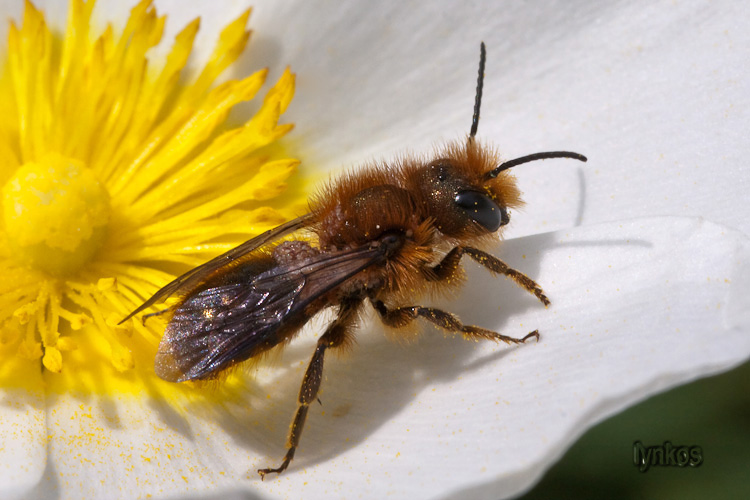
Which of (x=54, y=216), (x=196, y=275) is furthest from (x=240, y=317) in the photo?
(x=54, y=216)

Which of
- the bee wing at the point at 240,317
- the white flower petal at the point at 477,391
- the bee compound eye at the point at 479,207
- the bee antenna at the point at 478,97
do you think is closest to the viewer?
the white flower petal at the point at 477,391

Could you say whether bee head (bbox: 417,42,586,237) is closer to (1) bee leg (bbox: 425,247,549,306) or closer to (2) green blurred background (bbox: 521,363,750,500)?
(1) bee leg (bbox: 425,247,549,306)

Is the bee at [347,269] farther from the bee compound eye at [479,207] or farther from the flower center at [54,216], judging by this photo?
the flower center at [54,216]

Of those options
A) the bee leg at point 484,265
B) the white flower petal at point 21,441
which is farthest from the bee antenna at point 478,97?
the white flower petal at point 21,441

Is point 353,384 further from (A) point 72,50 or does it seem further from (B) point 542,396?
(A) point 72,50

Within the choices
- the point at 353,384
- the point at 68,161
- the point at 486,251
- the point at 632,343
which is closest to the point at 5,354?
the point at 68,161

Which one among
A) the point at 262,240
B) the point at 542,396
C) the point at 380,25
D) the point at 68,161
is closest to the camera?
the point at 542,396
